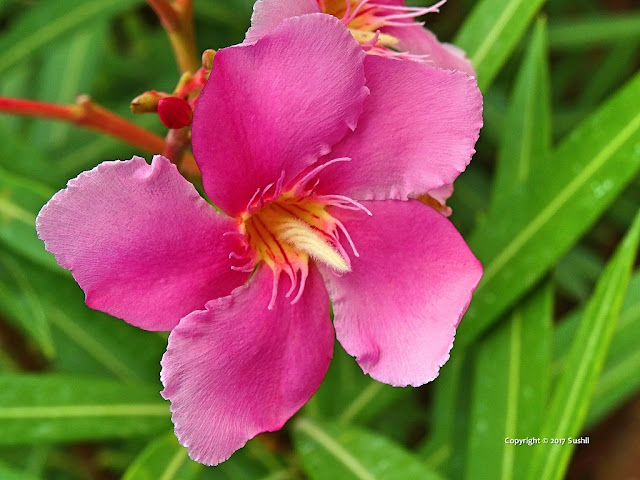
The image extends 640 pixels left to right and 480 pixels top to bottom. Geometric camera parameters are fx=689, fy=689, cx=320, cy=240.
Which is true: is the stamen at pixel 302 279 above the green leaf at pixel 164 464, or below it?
above

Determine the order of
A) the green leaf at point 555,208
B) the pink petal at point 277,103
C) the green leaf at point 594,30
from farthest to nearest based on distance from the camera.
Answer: the green leaf at point 594,30
the green leaf at point 555,208
the pink petal at point 277,103

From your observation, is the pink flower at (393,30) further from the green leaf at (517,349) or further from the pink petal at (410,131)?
the green leaf at (517,349)

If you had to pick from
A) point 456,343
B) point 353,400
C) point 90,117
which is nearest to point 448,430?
point 353,400

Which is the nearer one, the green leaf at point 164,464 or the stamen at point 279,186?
the stamen at point 279,186

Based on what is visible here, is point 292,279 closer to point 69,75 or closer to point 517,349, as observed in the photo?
point 517,349

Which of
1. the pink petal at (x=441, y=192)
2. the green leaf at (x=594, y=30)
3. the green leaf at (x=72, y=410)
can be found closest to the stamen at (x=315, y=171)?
the pink petal at (x=441, y=192)

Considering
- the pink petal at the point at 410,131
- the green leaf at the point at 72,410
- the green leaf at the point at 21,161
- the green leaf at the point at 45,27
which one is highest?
the pink petal at the point at 410,131

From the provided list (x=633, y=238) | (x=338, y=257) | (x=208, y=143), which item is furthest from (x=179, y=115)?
(x=633, y=238)

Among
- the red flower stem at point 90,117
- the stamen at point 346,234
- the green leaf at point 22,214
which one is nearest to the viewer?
the stamen at point 346,234
